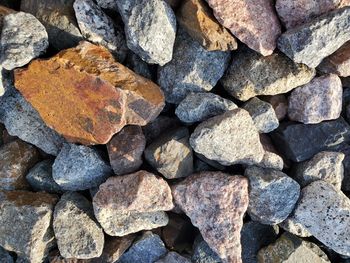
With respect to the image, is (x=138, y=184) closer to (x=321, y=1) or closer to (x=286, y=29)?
(x=286, y=29)

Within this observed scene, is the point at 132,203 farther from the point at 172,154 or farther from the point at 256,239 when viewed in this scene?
the point at 256,239

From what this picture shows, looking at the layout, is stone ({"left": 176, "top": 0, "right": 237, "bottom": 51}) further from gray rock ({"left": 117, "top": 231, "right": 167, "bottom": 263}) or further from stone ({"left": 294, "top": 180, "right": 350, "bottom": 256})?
gray rock ({"left": 117, "top": 231, "right": 167, "bottom": 263})

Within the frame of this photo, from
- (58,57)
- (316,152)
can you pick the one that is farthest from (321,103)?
(58,57)

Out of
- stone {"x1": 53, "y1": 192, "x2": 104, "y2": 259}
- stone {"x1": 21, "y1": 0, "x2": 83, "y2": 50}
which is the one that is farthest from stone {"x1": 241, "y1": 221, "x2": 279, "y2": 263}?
stone {"x1": 21, "y1": 0, "x2": 83, "y2": 50}

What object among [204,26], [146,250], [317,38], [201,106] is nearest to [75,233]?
[146,250]

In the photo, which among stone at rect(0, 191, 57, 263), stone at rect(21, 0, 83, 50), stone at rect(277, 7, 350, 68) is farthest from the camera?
Answer: stone at rect(0, 191, 57, 263)

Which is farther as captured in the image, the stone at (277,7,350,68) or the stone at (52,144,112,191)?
the stone at (52,144,112,191)
